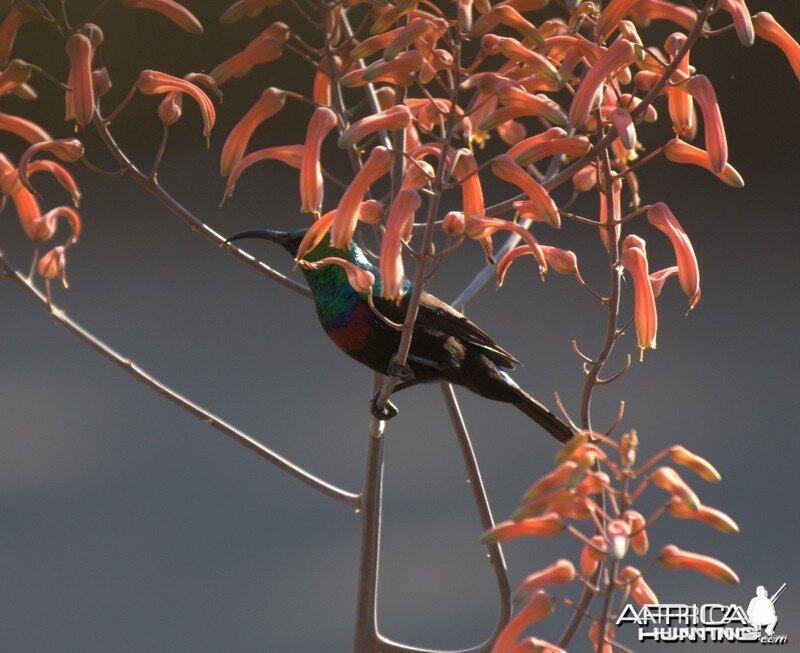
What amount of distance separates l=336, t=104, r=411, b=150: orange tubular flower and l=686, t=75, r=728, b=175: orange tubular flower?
0.98 ft

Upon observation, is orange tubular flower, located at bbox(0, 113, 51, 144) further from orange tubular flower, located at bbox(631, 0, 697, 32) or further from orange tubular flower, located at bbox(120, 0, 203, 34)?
orange tubular flower, located at bbox(631, 0, 697, 32)

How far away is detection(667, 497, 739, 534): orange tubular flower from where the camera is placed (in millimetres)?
1009

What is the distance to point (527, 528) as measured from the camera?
3.36 ft

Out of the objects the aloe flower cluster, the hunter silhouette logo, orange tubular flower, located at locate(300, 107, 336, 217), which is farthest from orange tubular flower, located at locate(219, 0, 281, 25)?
the hunter silhouette logo

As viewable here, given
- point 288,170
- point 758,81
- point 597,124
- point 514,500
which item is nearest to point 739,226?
point 758,81

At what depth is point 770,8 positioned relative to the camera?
2729 mm

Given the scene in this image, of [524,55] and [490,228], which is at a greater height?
[524,55]

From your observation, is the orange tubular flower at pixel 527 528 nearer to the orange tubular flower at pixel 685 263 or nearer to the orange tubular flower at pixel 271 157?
the orange tubular flower at pixel 685 263

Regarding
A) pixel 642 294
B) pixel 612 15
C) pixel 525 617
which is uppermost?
pixel 612 15

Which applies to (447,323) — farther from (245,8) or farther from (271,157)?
(245,8)

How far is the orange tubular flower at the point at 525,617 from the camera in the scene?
1046mm

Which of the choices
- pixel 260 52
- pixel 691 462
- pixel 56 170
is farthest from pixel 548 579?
pixel 56 170

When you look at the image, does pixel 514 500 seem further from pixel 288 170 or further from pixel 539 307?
pixel 288 170

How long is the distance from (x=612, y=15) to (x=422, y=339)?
23.8 inches
